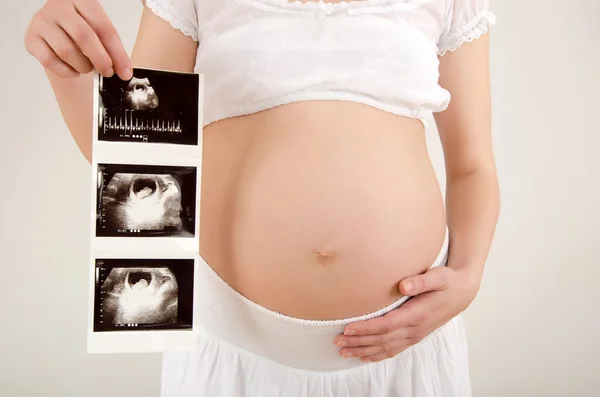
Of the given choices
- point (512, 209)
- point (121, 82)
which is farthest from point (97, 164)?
point (512, 209)

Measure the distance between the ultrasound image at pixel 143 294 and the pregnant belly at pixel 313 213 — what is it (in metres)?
0.15

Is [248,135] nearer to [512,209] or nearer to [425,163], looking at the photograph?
[425,163]

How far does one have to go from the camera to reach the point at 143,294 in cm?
Result: 54

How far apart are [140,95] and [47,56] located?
0.30 ft

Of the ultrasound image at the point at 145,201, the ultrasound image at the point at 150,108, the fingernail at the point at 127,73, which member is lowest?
the ultrasound image at the point at 145,201

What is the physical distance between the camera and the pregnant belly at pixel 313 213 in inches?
26.7

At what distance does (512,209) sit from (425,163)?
75cm

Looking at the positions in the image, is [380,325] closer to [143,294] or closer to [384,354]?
[384,354]

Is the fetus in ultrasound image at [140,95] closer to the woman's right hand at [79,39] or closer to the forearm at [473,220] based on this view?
the woman's right hand at [79,39]

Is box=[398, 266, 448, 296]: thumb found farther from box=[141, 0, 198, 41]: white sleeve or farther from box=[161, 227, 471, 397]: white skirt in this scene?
box=[141, 0, 198, 41]: white sleeve

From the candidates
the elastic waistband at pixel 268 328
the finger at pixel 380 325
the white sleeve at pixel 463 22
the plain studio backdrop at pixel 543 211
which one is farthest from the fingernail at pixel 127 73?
the plain studio backdrop at pixel 543 211

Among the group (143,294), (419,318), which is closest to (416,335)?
(419,318)

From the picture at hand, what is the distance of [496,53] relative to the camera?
56.2 inches

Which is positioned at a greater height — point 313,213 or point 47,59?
point 47,59
